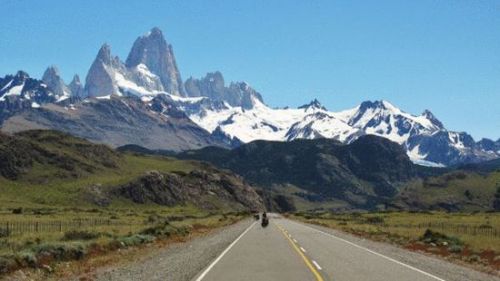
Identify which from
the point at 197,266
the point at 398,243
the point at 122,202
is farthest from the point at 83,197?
the point at 197,266

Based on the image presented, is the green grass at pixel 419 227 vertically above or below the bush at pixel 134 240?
below

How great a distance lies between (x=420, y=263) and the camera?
3027 cm

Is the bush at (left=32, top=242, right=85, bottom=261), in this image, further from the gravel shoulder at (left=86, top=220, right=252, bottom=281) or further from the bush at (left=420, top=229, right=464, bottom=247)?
the bush at (left=420, top=229, right=464, bottom=247)

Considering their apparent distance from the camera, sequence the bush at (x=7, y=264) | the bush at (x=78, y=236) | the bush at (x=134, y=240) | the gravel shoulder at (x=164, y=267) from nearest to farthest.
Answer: the bush at (x=7, y=264) → the gravel shoulder at (x=164, y=267) → the bush at (x=134, y=240) → the bush at (x=78, y=236)

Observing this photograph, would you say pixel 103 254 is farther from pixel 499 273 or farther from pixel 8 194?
pixel 8 194

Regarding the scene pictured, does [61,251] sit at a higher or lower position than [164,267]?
higher

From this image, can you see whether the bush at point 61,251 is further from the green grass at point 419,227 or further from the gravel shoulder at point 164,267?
the green grass at point 419,227

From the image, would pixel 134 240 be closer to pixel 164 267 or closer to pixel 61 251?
pixel 61 251

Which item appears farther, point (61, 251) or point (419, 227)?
point (419, 227)

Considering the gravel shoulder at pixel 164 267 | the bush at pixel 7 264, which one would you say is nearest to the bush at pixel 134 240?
the gravel shoulder at pixel 164 267

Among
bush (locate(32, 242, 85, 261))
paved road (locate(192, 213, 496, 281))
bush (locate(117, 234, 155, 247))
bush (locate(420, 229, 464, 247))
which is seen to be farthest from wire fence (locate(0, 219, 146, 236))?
bush (locate(420, 229, 464, 247))

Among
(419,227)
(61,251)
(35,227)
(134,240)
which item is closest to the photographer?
(61,251)

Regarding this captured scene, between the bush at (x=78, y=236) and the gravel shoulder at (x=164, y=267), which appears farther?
the bush at (x=78, y=236)

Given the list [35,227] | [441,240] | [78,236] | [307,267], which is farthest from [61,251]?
[35,227]
